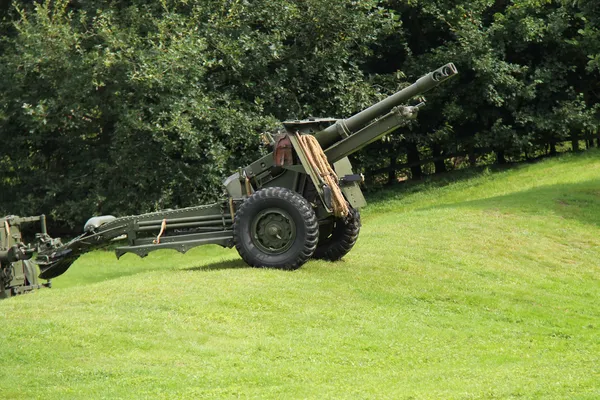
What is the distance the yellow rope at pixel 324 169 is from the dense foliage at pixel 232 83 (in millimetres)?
8638

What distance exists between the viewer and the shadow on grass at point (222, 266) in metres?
16.6

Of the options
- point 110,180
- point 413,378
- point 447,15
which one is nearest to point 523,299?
point 413,378

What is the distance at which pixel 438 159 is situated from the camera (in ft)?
102

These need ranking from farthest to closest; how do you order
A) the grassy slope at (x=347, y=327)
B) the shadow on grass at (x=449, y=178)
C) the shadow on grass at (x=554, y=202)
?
the shadow on grass at (x=449, y=178) → the shadow on grass at (x=554, y=202) → the grassy slope at (x=347, y=327)

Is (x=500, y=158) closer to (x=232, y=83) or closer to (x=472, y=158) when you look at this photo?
(x=472, y=158)

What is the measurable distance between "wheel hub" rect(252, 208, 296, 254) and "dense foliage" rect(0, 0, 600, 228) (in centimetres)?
868

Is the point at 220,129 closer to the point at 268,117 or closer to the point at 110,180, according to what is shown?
the point at 268,117

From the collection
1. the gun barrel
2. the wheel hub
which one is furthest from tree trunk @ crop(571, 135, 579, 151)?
the wheel hub

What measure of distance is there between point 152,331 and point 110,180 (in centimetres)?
1436

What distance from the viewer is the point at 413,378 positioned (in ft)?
35.7

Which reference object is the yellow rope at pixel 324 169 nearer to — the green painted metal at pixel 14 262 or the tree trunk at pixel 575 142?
the green painted metal at pixel 14 262

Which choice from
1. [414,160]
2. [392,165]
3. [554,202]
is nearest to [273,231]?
[554,202]

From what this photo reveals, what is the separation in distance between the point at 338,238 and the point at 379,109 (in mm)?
2264

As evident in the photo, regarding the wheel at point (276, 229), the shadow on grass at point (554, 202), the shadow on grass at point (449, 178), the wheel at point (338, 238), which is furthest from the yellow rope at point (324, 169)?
the shadow on grass at point (449, 178)
